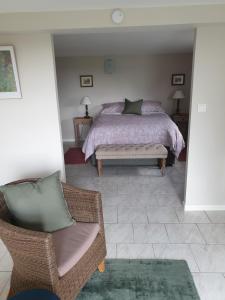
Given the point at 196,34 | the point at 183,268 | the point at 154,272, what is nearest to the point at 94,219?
the point at 154,272

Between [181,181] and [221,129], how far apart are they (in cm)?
123

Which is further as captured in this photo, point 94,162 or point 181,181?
point 94,162

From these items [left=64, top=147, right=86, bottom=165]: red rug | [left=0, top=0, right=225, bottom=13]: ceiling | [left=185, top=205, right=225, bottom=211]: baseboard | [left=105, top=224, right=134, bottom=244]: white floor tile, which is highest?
[left=0, top=0, right=225, bottom=13]: ceiling

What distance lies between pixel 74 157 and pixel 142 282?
323cm

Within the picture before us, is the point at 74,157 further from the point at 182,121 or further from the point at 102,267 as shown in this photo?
the point at 102,267

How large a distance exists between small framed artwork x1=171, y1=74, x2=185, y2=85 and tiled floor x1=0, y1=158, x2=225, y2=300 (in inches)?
115

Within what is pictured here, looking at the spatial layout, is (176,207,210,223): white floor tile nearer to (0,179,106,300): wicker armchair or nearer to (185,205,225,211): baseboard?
(185,205,225,211): baseboard

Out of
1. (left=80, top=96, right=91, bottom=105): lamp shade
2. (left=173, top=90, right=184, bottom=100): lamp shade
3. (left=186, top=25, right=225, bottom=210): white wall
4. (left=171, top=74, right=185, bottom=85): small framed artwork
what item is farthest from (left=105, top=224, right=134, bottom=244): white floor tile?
(left=171, top=74, right=185, bottom=85): small framed artwork

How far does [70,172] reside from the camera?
385 cm

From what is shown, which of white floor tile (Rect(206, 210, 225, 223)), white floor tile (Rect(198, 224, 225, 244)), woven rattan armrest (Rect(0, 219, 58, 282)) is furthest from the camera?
white floor tile (Rect(206, 210, 225, 223))

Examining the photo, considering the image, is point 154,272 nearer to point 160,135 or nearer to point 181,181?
point 181,181

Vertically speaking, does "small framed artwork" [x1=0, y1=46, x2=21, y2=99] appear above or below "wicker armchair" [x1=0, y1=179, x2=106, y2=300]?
above

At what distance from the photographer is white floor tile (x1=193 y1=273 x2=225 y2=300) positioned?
5.20ft

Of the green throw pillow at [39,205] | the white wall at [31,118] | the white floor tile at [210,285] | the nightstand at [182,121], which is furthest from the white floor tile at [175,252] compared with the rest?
the nightstand at [182,121]
